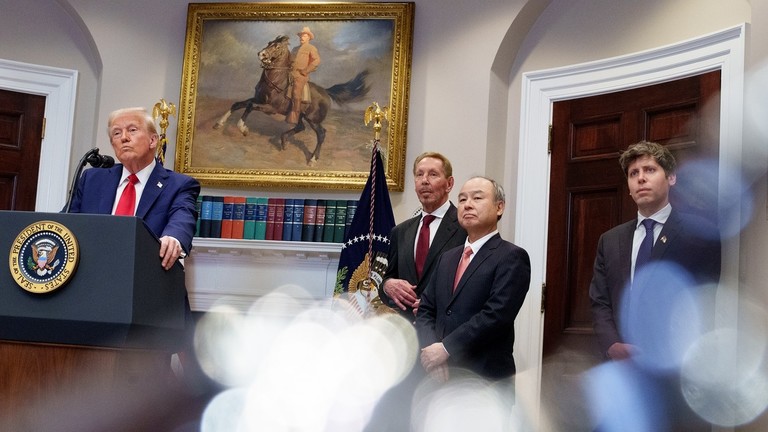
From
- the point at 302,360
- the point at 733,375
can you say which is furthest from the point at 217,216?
the point at 733,375

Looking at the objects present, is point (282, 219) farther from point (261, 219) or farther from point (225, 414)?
point (225, 414)

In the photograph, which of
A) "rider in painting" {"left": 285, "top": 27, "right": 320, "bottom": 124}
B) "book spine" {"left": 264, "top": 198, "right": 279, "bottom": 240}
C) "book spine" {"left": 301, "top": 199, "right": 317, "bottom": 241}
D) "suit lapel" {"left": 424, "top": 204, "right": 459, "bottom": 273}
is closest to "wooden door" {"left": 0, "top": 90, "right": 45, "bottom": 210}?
"book spine" {"left": 264, "top": 198, "right": 279, "bottom": 240}

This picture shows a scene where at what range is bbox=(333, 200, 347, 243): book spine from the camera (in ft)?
18.9

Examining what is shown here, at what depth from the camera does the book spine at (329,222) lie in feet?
18.9

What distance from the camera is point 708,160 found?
4660 mm

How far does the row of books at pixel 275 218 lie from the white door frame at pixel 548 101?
1103 mm

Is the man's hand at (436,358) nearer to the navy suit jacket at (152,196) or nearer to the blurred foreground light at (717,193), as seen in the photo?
the navy suit jacket at (152,196)

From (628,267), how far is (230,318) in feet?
9.46

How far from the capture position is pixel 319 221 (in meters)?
5.82

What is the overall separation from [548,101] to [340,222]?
1483 millimetres

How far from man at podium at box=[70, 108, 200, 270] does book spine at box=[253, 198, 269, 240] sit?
2277 mm

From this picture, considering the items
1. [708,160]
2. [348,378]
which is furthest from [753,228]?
[348,378]

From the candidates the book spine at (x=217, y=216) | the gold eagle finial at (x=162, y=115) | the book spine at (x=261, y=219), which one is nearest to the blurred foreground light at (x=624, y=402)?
the book spine at (x=261, y=219)

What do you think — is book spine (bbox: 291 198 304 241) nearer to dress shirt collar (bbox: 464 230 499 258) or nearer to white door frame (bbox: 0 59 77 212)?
white door frame (bbox: 0 59 77 212)
